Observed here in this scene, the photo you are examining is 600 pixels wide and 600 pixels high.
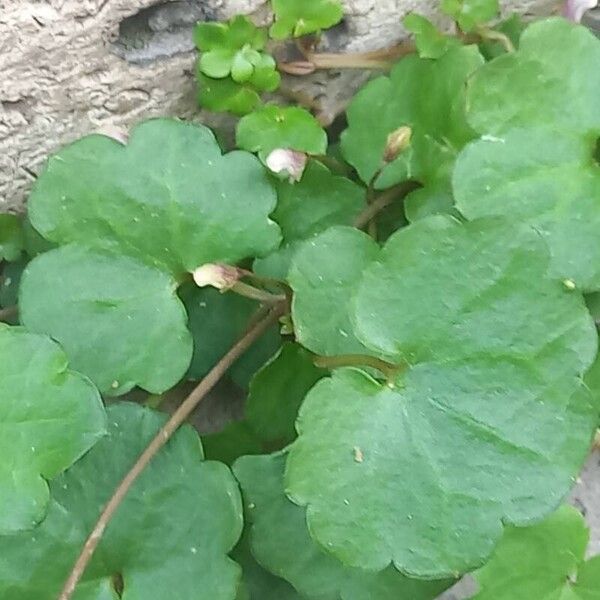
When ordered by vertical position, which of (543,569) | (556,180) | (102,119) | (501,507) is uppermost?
(102,119)

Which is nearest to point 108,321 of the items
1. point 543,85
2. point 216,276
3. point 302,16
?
point 216,276

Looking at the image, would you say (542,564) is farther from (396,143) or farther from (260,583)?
(396,143)

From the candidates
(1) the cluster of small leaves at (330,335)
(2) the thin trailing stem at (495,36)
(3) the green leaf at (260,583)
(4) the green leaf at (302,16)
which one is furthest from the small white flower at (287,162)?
(3) the green leaf at (260,583)

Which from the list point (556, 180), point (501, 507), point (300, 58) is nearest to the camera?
point (501, 507)

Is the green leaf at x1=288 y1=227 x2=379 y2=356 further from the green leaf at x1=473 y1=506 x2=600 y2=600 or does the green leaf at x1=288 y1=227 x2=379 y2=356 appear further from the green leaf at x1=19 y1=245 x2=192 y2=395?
the green leaf at x1=473 y1=506 x2=600 y2=600

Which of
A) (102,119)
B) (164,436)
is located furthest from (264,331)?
(102,119)

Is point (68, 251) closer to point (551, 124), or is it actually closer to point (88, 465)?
point (88, 465)
